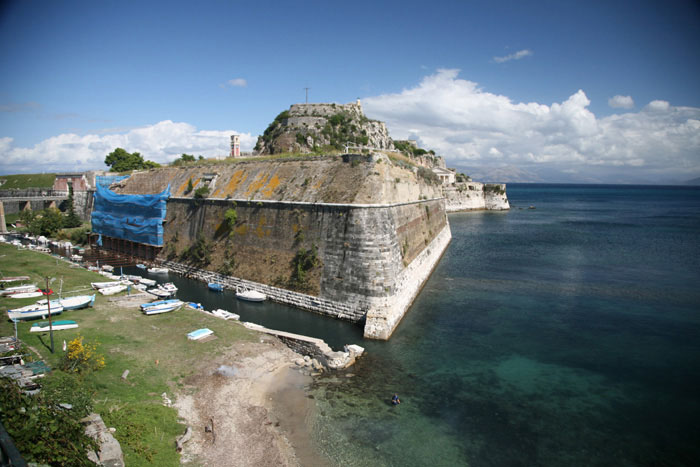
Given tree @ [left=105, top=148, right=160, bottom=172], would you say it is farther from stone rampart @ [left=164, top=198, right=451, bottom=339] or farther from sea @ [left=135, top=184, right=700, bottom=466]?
sea @ [left=135, top=184, right=700, bottom=466]

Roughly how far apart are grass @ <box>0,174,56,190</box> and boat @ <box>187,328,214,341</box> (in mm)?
79469

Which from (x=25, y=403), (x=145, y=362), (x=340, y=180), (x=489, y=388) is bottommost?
(x=489, y=388)

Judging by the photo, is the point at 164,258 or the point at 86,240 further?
the point at 86,240

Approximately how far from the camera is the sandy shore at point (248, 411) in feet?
41.8

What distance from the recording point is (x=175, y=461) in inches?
461

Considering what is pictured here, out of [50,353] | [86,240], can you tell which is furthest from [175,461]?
[86,240]

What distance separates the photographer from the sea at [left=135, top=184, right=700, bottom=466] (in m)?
13.8

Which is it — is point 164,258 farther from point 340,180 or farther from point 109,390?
point 109,390

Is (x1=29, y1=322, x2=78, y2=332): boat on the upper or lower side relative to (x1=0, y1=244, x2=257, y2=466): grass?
upper

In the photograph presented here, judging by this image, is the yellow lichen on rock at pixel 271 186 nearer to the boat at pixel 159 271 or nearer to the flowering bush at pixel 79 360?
the boat at pixel 159 271

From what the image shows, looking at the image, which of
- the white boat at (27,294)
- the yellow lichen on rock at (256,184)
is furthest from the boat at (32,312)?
the yellow lichen on rock at (256,184)

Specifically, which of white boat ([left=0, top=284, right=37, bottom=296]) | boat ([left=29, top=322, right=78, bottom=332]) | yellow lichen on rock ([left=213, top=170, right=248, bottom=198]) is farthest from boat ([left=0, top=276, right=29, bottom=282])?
yellow lichen on rock ([left=213, top=170, right=248, bottom=198])

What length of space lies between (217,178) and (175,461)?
30.8 meters

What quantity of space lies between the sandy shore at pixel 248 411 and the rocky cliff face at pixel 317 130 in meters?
32.0
